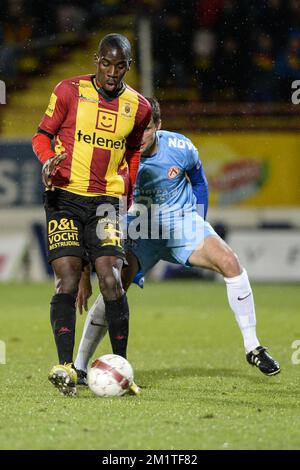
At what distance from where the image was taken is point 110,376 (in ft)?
18.0

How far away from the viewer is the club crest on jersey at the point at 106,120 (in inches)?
232

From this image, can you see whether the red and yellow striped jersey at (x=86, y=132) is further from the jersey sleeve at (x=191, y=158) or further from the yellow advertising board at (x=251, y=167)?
the yellow advertising board at (x=251, y=167)

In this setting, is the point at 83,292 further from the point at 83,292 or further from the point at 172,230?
the point at 172,230

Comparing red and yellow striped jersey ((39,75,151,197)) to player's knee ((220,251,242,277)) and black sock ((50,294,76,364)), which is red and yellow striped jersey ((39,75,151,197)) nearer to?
black sock ((50,294,76,364))

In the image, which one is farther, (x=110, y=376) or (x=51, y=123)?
(x=51, y=123)

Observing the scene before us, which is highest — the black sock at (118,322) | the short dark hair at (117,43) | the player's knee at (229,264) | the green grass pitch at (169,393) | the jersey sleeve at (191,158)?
the short dark hair at (117,43)

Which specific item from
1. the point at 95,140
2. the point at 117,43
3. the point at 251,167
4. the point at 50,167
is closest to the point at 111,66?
the point at 117,43

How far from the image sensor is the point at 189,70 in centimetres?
1730

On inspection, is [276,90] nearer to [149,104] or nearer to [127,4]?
[127,4]

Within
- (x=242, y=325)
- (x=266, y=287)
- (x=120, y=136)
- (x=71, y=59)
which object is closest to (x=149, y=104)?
(x=120, y=136)

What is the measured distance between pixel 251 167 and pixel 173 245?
34.3ft

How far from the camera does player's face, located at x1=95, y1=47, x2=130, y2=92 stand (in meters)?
5.68

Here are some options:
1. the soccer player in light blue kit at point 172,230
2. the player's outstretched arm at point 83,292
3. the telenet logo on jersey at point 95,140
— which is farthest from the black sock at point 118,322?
the telenet logo on jersey at point 95,140
